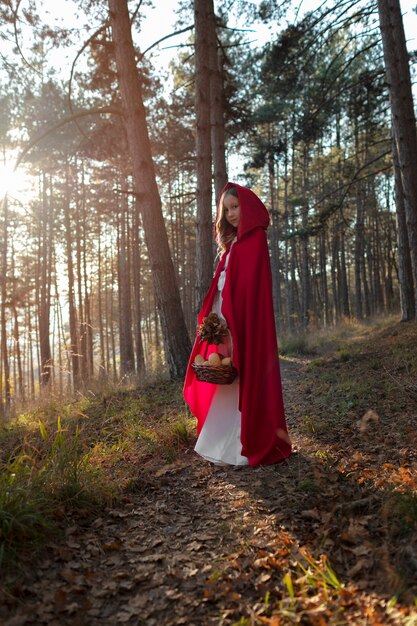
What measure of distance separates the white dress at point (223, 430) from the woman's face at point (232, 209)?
1655 millimetres

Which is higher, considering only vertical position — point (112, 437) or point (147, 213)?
point (147, 213)

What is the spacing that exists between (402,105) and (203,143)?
4206 mm

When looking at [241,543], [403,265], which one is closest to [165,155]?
[403,265]

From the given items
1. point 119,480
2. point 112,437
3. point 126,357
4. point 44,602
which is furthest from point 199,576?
point 126,357

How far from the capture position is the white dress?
4.61 m

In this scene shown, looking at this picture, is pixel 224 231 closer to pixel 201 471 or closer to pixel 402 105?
pixel 201 471

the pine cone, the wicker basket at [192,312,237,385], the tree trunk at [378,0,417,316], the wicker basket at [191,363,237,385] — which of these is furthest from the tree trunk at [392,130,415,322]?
the wicker basket at [191,363,237,385]

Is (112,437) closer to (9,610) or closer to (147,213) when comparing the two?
(9,610)

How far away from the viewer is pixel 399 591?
2328 mm

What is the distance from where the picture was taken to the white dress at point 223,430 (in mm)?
4613

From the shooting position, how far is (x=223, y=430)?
4707mm

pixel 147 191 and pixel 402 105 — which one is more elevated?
pixel 402 105

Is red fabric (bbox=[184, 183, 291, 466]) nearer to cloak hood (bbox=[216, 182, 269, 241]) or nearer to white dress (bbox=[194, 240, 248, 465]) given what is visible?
cloak hood (bbox=[216, 182, 269, 241])

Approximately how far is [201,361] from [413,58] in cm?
1308
